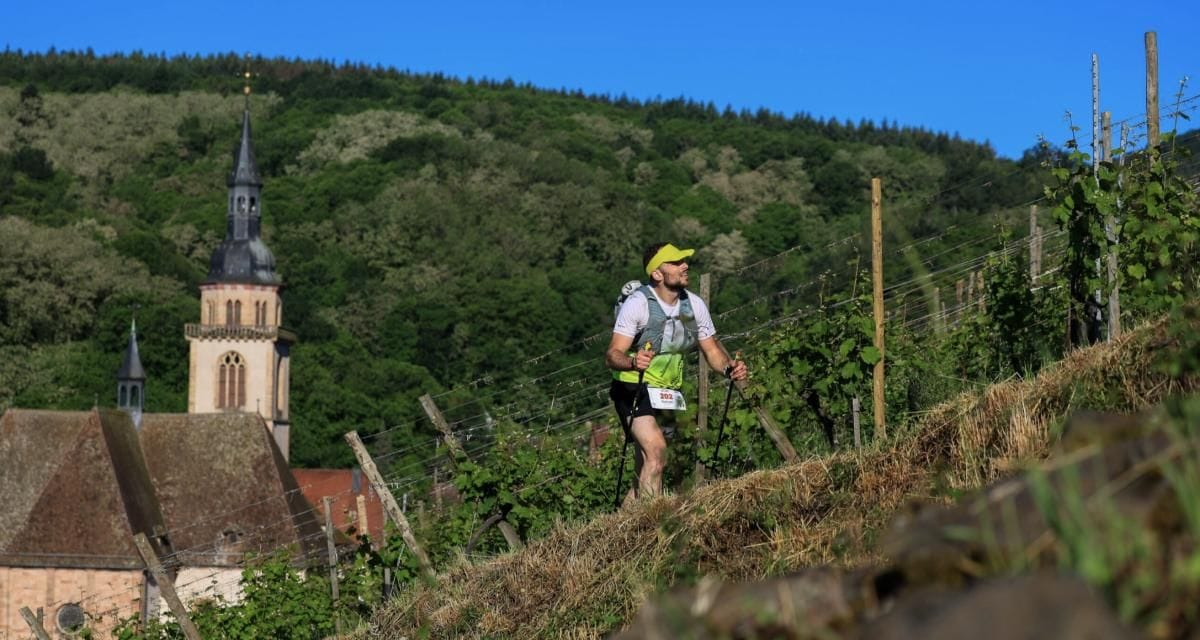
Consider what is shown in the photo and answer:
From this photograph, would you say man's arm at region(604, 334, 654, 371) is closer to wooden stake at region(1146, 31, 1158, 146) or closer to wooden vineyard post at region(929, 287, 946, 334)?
wooden vineyard post at region(929, 287, 946, 334)

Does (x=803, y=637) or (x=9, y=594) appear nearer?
(x=803, y=637)

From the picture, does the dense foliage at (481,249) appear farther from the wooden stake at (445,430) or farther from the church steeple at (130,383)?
the church steeple at (130,383)

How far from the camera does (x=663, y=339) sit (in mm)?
8766

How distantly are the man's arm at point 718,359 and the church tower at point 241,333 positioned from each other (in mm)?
78777

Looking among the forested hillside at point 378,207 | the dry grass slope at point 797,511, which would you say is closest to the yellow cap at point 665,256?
the dry grass slope at point 797,511

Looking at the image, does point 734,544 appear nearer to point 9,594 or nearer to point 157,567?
point 157,567

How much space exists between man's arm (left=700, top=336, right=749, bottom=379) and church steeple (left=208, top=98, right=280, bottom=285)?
272 ft

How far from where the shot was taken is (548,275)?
362ft

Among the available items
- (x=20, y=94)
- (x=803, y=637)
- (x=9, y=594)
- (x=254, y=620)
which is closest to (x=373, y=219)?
(x=20, y=94)

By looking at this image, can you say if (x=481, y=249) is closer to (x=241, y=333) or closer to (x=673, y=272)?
(x=241, y=333)

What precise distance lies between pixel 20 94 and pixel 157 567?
477 ft

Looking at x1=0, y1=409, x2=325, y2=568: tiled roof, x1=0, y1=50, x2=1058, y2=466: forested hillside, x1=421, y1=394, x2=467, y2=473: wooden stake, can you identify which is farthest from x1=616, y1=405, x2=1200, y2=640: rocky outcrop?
x1=0, y1=50, x2=1058, y2=466: forested hillside

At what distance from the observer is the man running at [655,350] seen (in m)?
8.66

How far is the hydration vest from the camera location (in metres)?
8.73
